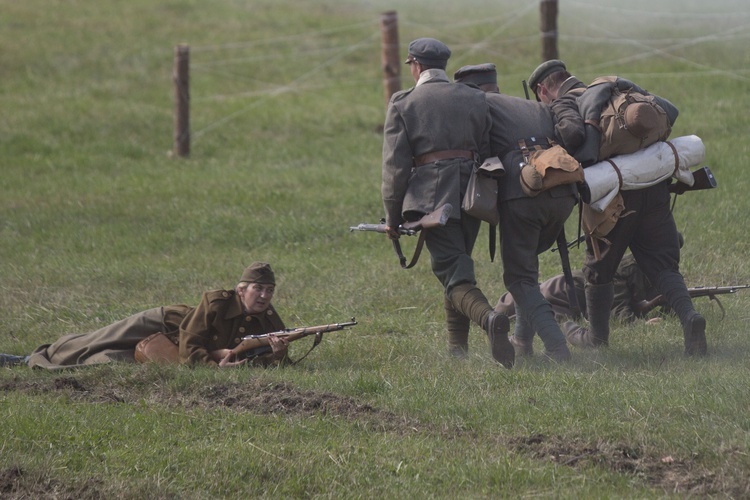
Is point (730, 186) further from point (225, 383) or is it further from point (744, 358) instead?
point (225, 383)

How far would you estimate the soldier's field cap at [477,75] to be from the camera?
7418mm

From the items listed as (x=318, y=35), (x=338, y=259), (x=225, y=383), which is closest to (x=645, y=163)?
(x=225, y=383)

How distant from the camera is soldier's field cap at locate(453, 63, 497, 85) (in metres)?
7.42

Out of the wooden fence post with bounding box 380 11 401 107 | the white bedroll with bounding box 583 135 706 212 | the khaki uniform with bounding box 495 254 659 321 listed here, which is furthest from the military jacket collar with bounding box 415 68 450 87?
the wooden fence post with bounding box 380 11 401 107

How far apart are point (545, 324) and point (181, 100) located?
1023 centimetres

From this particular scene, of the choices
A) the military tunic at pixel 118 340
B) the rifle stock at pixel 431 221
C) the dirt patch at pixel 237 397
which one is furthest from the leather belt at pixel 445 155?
the military tunic at pixel 118 340

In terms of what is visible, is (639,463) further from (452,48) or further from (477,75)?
(452,48)

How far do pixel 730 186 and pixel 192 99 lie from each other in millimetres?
10633

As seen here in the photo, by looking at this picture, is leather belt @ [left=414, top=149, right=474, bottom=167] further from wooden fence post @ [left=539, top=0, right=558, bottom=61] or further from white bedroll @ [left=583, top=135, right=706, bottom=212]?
wooden fence post @ [left=539, top=0, right=558, bottom=61]

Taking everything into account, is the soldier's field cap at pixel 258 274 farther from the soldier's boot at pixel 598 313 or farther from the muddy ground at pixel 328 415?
the soldier's boot at pixel 598 313

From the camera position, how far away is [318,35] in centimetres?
2334

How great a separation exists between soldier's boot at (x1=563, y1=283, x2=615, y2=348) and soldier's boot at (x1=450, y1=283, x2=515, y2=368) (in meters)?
0.94

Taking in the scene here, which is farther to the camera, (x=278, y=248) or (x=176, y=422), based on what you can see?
(x=278, y=248)

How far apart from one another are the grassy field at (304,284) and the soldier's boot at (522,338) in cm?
40
